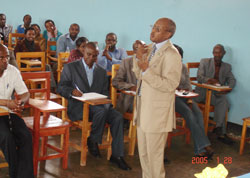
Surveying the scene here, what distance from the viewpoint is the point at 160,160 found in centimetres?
305

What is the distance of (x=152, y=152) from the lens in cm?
303

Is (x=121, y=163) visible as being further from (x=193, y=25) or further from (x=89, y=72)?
(x=193, y=25)

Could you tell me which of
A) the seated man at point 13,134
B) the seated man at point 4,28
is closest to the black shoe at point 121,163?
the seated man at point 13,134

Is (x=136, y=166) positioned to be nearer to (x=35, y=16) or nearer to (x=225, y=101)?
(x=225, y=101)

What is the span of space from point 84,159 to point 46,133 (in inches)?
21.5

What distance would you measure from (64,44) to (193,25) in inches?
90.0

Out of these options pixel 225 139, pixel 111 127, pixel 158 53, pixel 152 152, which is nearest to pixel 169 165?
pixel 111 127

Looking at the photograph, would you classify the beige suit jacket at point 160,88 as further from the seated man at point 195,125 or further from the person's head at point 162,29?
the seated man at point 195,125

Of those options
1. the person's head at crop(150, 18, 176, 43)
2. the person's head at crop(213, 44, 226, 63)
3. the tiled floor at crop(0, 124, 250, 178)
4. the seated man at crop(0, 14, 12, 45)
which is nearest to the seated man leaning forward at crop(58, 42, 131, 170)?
the tiled floor at crop(0, 124, 250, 178)

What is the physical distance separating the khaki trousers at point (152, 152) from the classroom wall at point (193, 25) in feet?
7.90

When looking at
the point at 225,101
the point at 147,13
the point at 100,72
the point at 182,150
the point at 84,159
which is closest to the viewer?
the point at 84,159

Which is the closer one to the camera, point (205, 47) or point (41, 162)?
point (41, 162)

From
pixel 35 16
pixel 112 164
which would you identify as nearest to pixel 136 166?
pixel 112 164

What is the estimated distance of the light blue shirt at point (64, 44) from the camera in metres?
6.59
